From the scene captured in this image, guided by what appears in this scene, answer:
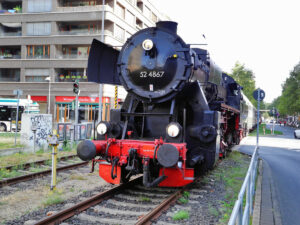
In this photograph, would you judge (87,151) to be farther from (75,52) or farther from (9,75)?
(9,75)

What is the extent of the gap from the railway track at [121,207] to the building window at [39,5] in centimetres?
3400

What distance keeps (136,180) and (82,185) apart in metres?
1.35

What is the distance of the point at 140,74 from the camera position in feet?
22.7

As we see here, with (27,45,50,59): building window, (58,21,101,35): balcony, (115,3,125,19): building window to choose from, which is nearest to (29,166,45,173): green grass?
(58,21,101,35): balcony

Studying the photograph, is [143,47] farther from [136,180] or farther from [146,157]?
[136,180]

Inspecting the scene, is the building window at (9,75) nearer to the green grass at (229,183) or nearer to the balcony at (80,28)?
the balcony at (80,28)

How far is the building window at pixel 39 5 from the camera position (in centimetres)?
3562

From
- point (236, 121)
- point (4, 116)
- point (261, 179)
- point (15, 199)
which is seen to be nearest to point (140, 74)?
point (15, 199)

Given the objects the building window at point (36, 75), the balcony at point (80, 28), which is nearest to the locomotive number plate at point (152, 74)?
the balcony at point (80, 28)

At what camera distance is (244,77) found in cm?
5947

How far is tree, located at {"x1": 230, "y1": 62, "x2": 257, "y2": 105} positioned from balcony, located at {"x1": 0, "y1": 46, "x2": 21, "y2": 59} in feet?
132

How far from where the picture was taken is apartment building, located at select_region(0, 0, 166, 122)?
113 feet

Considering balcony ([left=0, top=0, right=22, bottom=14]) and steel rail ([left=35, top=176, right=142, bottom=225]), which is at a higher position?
balcony ([left=0, top=0, right=22, bottom=14])

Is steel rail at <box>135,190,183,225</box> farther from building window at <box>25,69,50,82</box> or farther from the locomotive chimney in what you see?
building window at <box>25,69,50,82</box>
